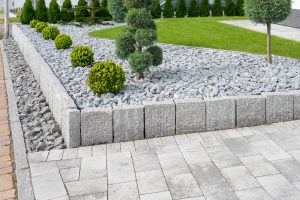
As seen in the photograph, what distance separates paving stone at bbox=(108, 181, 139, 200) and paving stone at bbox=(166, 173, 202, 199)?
353mm

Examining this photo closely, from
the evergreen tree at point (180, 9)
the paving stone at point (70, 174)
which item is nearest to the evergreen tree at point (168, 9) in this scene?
the evergreen tree at point (180, 9)

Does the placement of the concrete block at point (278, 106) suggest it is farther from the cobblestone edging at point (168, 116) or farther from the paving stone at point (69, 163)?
the paving stone at point (69, 163)

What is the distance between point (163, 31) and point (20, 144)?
1003 cm

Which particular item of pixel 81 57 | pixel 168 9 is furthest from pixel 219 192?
pixel 168 9

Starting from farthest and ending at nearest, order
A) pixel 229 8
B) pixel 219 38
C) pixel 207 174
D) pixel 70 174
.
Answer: pixel 229 8, pixel 219 38, pixel 70 174, pixel 207 174

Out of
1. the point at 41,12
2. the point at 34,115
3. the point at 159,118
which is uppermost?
the point at 41,12

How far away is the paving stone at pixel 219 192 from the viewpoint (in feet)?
12.4

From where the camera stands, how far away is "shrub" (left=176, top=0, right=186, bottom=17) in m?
21.5

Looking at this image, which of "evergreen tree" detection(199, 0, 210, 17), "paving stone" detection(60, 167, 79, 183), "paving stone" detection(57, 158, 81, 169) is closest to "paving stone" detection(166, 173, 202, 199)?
"paving stone" detection(60, 167, 79, 183)

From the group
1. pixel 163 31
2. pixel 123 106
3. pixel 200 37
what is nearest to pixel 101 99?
pixel 123 106

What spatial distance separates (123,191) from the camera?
3961 mm

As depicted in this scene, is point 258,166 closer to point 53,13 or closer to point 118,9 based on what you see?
point 118,9

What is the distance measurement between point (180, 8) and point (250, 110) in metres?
16.7

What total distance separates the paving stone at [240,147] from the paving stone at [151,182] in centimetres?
105
